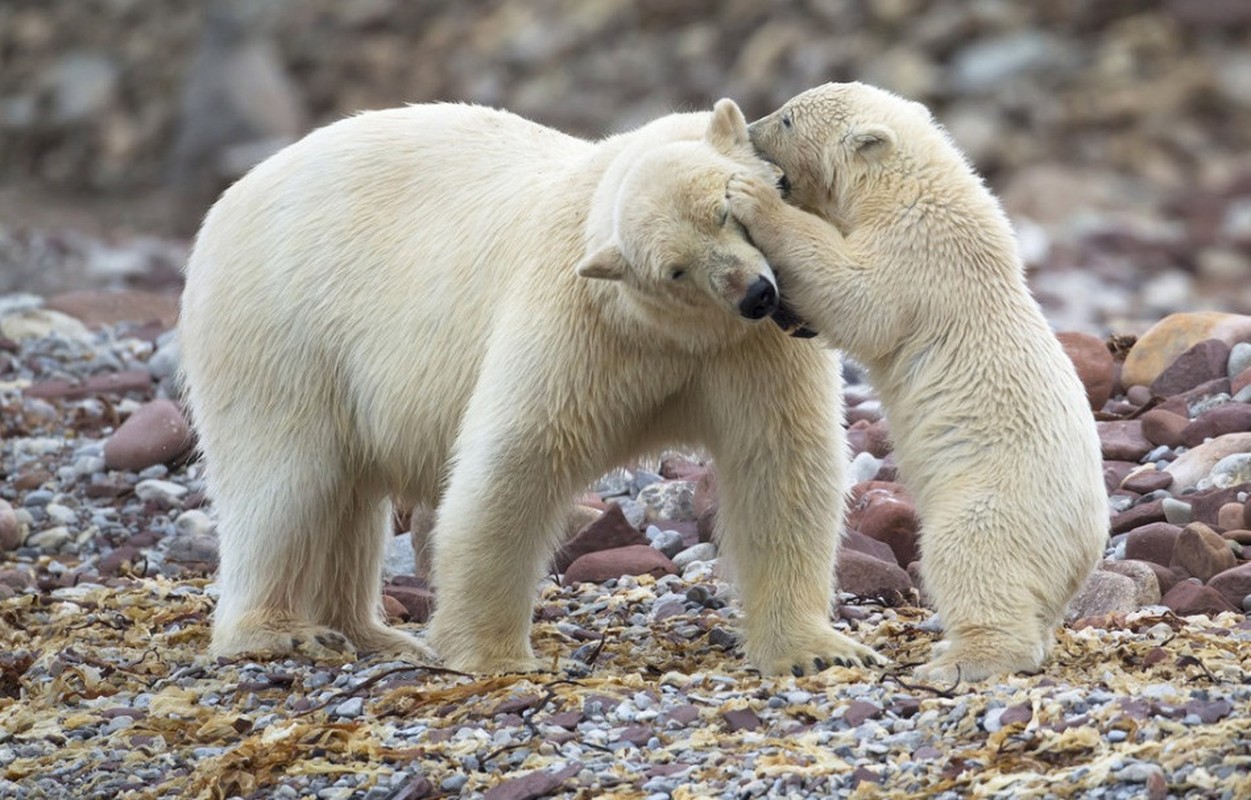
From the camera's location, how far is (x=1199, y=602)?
635 cm

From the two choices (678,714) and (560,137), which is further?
(560,137)

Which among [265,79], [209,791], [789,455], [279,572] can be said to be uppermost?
[265,79]

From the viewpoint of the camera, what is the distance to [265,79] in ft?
68.0

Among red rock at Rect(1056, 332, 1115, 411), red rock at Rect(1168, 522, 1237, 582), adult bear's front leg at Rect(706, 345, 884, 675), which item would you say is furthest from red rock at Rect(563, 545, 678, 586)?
red rock at Rect(1056, 332, 1115, 411)

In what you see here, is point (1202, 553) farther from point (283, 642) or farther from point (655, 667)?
point (283, 642)

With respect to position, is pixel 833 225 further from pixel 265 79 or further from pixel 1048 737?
pixel 265 79

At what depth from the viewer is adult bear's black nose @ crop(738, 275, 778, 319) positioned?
5.46m

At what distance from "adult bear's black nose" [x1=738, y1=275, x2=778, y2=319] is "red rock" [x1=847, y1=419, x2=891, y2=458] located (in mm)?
2867

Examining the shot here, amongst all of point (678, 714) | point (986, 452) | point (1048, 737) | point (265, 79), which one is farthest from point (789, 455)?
point (265, 79)

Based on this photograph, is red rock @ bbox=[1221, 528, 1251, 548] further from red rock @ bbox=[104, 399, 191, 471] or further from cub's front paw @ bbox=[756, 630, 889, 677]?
red rock @ bbox=[104, 399, 191, 471]

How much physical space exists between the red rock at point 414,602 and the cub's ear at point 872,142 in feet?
8.56

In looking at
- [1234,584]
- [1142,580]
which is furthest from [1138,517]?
[1234,584]

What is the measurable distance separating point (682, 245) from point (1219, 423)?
3.06m

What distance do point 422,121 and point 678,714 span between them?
260 cm
